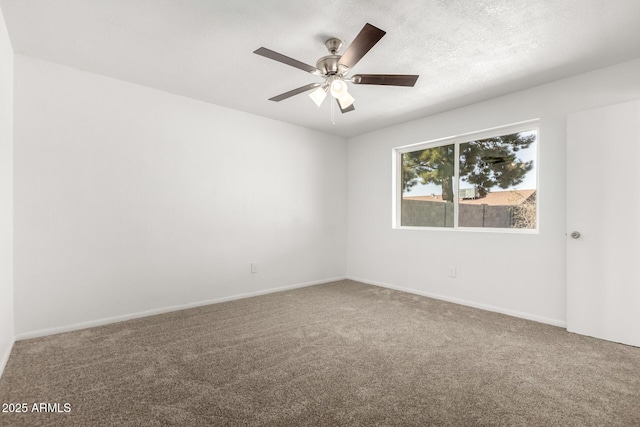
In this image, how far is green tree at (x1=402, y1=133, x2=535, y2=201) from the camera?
340 centimetres

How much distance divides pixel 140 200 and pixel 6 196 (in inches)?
39.2

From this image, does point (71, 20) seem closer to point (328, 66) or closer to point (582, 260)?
point (328, 66)

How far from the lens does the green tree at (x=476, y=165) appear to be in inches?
134

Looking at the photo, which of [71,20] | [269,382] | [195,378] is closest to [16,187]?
[71,20]

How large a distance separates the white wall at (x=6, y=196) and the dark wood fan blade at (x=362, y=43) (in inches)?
91.3

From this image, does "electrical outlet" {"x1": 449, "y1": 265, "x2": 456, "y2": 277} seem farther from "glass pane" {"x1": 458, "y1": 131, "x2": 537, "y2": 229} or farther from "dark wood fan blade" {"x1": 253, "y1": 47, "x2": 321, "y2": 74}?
"dark wood fan blade" {"x1": 253, "y1": 47, "x2": 321, "y2": 74}

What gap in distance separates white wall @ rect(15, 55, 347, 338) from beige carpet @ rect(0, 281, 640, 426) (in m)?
0.42

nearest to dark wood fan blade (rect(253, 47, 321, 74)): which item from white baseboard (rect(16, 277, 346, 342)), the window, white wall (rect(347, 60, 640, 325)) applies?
white wall (rect(347, 60, 640, 325))

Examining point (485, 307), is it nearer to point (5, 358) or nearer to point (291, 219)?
point (291, 219)

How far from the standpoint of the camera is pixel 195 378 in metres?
1.95

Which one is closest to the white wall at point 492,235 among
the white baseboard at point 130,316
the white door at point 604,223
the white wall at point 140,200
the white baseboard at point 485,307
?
the white baseboard at point 485,307

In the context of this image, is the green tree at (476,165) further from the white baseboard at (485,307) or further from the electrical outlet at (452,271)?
the white baseboard at (485,307)

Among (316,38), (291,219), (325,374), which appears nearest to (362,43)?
(316,38)

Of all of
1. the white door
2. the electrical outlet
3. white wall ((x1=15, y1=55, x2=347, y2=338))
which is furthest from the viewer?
the electrical outlet
